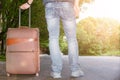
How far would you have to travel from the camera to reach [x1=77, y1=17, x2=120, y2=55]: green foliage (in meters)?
60.1

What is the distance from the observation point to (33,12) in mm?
28625

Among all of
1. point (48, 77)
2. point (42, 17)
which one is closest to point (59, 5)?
point (48, 77)

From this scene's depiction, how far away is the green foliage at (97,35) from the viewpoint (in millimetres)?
60125

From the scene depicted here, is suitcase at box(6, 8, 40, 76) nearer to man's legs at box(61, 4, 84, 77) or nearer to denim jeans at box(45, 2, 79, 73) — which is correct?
denim jeans at box(45, 2, 79, 73)

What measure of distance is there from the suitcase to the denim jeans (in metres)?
0.31

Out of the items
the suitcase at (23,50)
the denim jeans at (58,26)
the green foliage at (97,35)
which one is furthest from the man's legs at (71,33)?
the green foliage at (97,35)

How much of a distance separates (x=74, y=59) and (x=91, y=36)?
58007 mm

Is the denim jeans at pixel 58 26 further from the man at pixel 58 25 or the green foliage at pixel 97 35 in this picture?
the green foliage at pixel 97 35

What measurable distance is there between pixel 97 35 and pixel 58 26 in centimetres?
5916

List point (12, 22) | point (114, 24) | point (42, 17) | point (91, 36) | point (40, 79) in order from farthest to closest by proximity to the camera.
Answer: point (91, 36) → point (114, 24) → point (42, 17) → point (12, 22) → point (40, 79)

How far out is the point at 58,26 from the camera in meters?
7.74

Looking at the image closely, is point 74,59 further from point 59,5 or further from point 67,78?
point 59,5

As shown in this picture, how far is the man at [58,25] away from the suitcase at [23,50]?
0.31 metres

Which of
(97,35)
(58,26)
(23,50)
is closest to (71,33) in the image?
(58,26)
